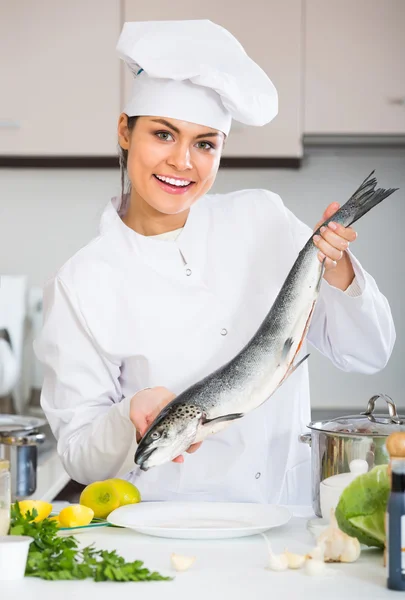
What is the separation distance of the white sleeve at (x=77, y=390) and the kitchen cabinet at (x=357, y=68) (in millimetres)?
1396

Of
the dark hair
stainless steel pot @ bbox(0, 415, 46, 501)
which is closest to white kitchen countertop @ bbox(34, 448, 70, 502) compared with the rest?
stainless steel pot @ bbox(0, 415, 46, 501)

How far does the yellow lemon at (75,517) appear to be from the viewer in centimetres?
123

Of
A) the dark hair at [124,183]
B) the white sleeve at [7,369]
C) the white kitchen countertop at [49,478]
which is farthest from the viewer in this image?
the white sleeve at [7,369]

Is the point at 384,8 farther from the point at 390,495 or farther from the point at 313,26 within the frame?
the point at 390,495

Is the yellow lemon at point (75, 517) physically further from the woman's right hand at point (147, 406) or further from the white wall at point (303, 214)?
the white wall at point (303, 214)

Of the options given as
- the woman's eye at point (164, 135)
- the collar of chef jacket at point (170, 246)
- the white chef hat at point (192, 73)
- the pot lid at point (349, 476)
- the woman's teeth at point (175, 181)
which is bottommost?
the pot lid at point (349, 476)

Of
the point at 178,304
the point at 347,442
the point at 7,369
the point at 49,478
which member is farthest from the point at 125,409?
the point at 7,369

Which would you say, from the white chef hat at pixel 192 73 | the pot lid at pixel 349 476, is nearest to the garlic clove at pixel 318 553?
the pot lid at pixel 349 476

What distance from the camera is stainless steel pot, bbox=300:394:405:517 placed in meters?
1.19

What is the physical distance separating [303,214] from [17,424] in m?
1.31

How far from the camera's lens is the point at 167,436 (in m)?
1.18

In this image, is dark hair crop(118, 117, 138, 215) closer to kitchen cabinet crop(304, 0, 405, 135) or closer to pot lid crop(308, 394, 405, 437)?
pot lid crop(308, 394, 405, 437)

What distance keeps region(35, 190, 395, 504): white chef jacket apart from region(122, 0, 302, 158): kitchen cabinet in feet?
3.62

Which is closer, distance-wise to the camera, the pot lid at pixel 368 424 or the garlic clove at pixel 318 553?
the garlic clove at pixel 318 553
